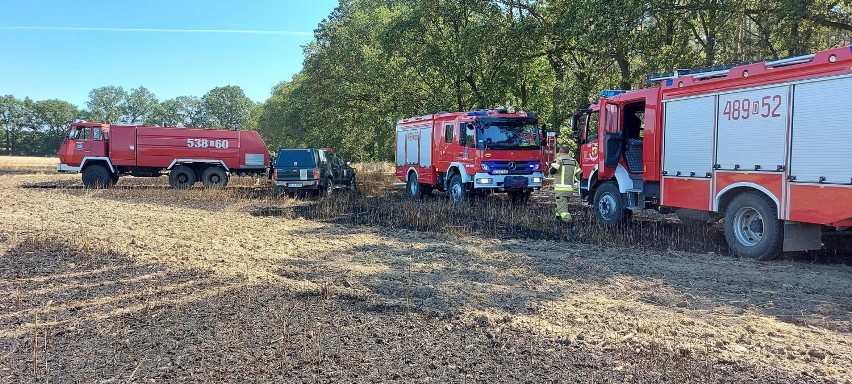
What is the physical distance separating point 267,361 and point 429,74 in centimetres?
2116

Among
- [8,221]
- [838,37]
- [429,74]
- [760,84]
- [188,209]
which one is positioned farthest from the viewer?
[429,74]

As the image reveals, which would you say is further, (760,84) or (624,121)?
(624,121)

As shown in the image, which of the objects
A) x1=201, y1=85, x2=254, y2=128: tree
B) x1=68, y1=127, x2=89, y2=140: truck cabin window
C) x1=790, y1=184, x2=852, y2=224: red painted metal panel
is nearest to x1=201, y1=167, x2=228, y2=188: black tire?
x1=68, y1=127, x2=89, y2=140: truck cabin window

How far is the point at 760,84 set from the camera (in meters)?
8.50

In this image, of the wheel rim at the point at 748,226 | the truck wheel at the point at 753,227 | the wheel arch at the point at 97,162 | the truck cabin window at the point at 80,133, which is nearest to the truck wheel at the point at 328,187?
the wheel arch at the point at 97,162

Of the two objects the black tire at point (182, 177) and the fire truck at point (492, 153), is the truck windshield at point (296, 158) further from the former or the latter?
the black tire at point (182, 177)

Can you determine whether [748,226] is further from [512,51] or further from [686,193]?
[512,51]

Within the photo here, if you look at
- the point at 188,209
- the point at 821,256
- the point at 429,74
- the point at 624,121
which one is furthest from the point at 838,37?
the point at 188,209

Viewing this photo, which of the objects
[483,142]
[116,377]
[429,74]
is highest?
[429,74]

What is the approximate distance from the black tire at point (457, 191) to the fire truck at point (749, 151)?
5.38 m

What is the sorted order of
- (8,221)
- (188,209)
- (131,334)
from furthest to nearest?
(188,209), (8,221), (131,334)

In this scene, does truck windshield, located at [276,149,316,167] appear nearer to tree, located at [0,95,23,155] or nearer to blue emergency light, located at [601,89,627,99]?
blue emergency light, located at [601,89,627,99]

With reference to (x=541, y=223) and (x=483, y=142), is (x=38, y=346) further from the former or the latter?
(x=483, y=142)

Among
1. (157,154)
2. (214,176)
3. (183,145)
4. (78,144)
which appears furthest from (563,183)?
(78,144)
